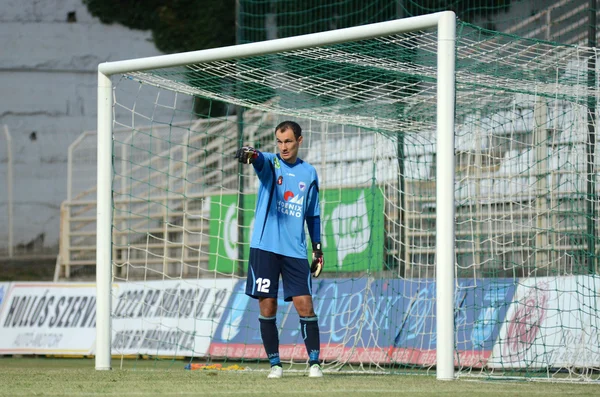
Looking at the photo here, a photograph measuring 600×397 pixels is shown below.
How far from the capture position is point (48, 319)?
38.1ft

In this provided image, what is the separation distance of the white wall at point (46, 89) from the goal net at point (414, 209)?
5891 mm

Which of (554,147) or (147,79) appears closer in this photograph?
(147,79)

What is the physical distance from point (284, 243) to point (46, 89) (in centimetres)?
1276

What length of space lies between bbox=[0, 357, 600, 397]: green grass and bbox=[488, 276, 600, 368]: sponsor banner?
5.73 ft

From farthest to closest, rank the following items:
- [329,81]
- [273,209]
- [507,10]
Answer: [507,10]
[329,81]
[273,209]

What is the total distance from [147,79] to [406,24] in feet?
8.66

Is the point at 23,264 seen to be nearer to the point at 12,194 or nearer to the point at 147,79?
the point at 12,194

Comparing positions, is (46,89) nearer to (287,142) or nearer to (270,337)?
(287,142)

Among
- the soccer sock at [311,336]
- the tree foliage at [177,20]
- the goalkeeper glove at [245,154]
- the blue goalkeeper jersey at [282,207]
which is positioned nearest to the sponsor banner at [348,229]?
the blue goalkeeper jersey at [282,207]

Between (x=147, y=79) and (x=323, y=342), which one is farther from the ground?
(x=147, y=79)

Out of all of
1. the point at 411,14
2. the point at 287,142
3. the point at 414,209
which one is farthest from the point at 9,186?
the point at 287,142

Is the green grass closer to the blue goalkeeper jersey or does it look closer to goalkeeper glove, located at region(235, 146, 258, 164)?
the blue goalkeeper jersey

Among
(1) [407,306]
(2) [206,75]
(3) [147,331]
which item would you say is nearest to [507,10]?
(1) [407,306]

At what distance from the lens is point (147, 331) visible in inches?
444
